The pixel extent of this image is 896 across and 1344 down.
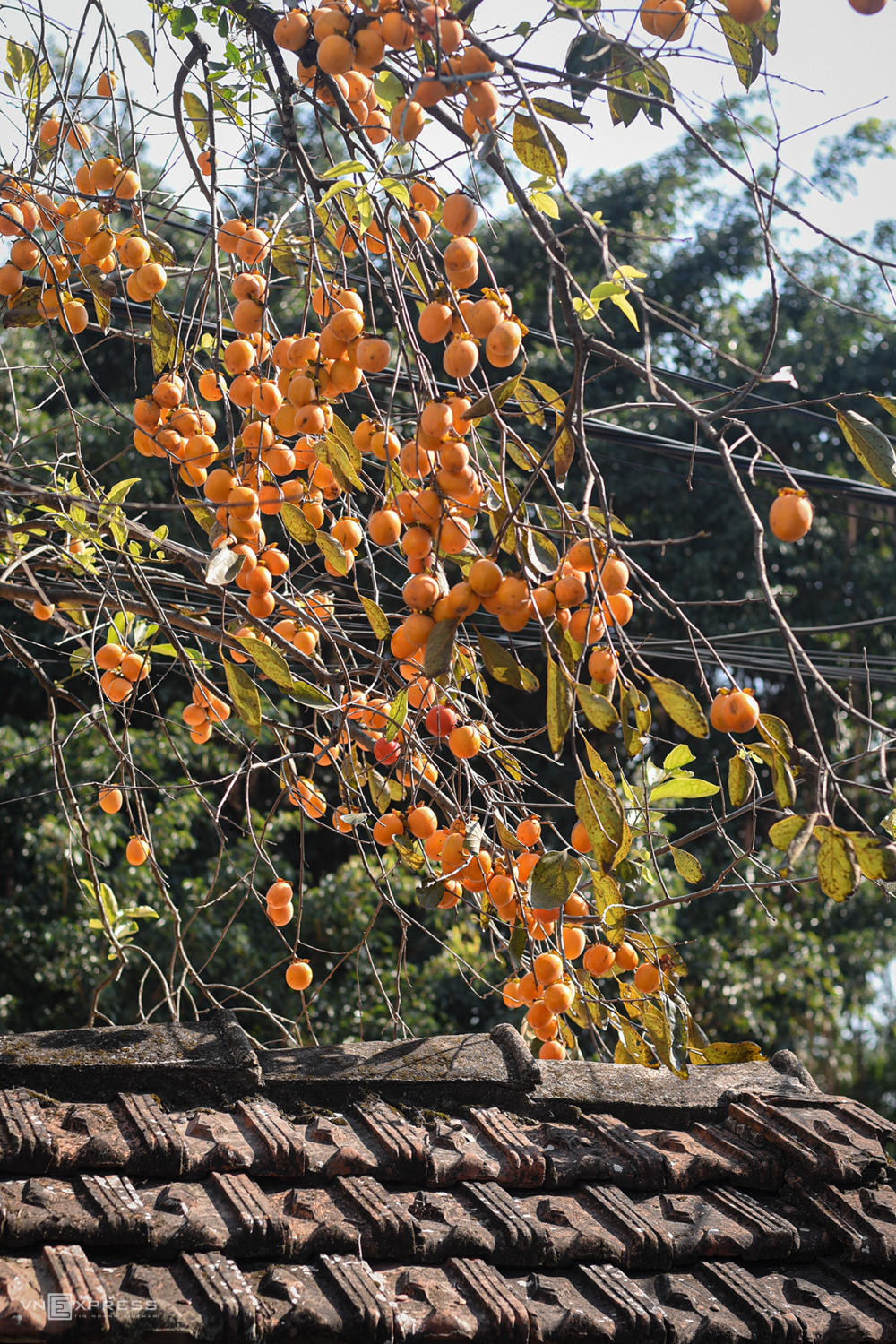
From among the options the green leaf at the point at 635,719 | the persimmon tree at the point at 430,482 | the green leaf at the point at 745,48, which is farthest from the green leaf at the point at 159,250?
the green leaf at the point at 635,719

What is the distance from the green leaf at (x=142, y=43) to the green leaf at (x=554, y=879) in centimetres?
155

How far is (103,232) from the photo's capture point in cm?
167

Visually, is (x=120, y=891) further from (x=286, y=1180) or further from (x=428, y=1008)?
(x=286, y=1180)

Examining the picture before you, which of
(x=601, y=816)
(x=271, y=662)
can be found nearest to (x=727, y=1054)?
(x=601, y=816)

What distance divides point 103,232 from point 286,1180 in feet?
4.56

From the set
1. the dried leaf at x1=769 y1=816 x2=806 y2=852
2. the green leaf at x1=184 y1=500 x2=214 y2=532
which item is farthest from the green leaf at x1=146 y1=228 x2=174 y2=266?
the dried leaf at x1=769 y1=816 x2=806 y2=852

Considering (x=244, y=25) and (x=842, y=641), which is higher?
(x=244, y=25)

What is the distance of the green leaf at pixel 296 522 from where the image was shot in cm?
157

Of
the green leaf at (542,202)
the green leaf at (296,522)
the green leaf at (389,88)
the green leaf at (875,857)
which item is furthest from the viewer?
the green leaf at (296,522)

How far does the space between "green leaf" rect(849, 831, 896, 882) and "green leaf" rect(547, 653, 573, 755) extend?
264mm

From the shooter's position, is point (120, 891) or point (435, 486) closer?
point (435, 486)

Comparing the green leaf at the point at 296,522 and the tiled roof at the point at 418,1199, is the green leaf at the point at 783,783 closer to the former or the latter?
the tiled roof at the point at 418,1199

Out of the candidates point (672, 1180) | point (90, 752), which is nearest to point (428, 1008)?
point (90, 752)

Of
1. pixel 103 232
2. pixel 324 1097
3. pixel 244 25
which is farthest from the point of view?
pixel 244 25
